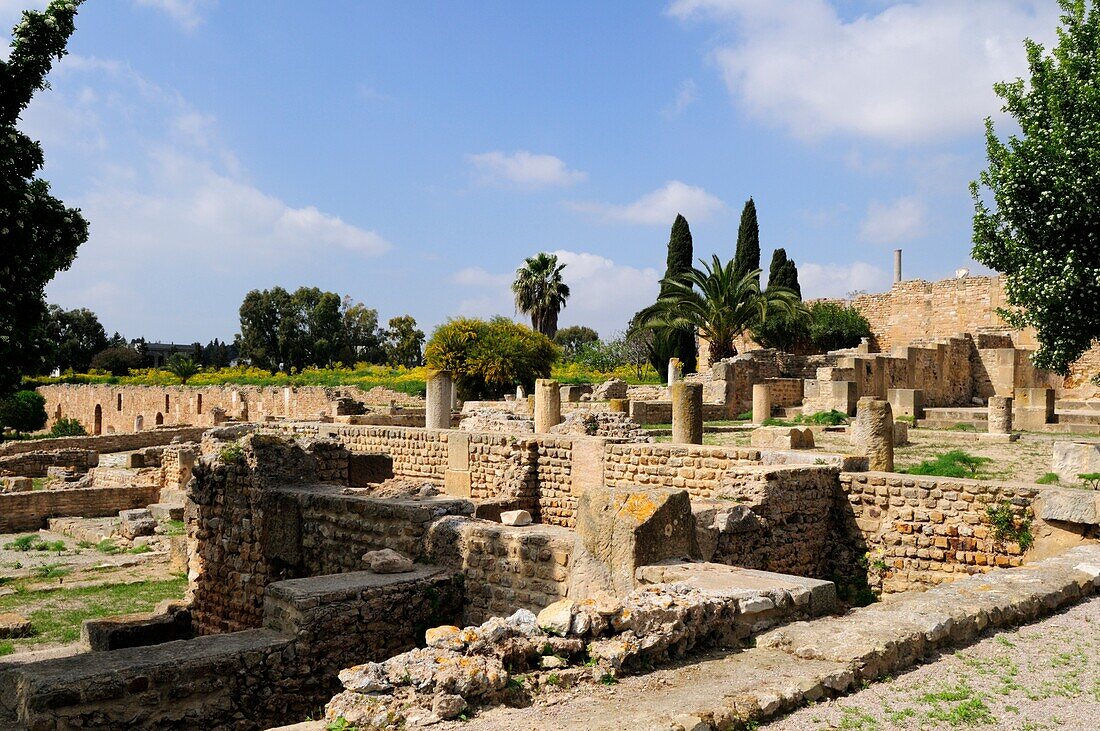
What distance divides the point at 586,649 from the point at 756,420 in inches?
774

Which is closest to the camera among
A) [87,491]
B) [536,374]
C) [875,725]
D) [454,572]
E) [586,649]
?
[875,725]

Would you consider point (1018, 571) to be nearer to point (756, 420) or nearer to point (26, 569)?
point (26, 569)

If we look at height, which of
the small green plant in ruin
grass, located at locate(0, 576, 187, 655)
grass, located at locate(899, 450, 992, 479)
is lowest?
grass, located at locate(0, 576, 187, 655)

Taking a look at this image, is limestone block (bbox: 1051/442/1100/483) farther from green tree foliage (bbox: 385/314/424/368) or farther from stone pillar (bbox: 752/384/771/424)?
green tree foliage (bbox: 385/314/424/368)

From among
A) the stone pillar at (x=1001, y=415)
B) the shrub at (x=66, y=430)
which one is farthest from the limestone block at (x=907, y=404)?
the shrub at (x=66, y=430)

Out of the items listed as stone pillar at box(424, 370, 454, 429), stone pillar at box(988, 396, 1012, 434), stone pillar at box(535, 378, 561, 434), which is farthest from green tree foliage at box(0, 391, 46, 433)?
stone pillar at box(988, 396, 1012, 434)

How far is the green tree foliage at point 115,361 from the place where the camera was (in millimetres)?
72562

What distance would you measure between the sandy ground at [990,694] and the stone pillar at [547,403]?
498 inches

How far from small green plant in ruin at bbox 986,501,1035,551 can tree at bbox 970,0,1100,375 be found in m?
6.74

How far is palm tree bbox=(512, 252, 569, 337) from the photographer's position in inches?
1971

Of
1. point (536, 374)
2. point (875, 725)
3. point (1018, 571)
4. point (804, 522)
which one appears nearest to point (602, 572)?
point (875, 725)

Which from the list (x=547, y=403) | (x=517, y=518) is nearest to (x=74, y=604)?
(x=517, y=518)

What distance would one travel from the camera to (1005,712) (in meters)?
3.70

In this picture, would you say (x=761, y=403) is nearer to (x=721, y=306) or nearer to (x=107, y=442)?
(x=721, y=306)
